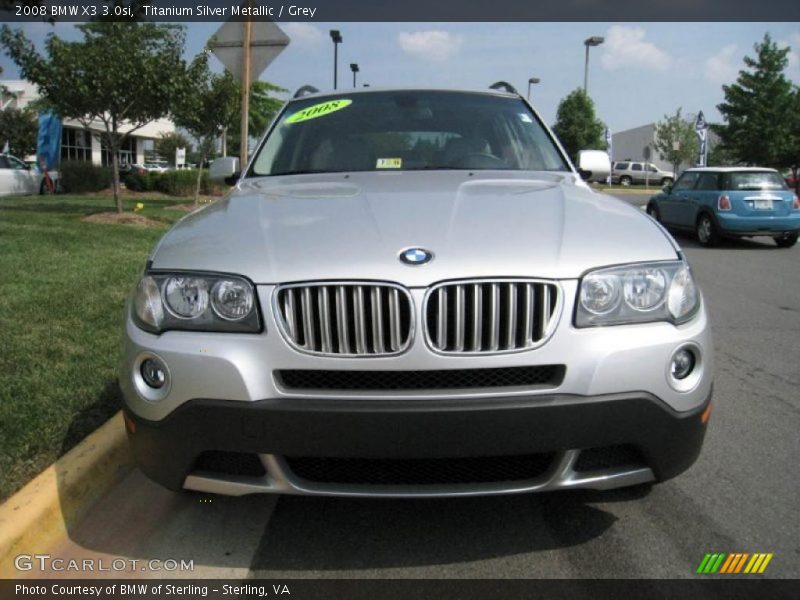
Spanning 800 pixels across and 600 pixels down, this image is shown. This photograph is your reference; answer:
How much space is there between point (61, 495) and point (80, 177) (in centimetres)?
2510

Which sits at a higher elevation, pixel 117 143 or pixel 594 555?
pixel 117 143

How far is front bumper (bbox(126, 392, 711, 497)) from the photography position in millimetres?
2188

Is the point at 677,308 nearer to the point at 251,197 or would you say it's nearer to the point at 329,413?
the point at 329,413

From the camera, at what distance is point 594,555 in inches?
103

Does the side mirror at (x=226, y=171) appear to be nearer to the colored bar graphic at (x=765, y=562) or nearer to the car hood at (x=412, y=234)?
the car hood at (x=412, y=234)

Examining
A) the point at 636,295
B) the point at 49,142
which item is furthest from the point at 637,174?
the point at 636,295

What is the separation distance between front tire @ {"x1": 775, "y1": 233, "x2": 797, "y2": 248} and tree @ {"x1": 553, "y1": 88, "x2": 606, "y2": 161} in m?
33.5

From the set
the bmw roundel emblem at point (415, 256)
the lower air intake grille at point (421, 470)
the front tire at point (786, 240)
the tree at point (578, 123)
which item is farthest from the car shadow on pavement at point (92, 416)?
the tree at point (578, 123)

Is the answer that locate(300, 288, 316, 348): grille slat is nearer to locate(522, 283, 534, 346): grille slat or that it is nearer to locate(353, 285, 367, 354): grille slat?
locate(353, 285, 367, 354): grille slat

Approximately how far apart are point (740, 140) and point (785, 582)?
3347cm

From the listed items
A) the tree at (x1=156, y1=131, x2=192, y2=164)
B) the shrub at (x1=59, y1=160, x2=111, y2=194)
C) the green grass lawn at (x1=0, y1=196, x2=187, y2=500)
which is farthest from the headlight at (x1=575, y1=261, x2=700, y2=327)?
the tree at (x1=156, y1=131, x2=192, y2=164)

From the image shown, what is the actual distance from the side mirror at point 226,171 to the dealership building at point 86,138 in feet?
118

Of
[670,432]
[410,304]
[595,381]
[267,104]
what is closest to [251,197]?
[410,304]

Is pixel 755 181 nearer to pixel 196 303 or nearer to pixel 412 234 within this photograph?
pixel 412 234
